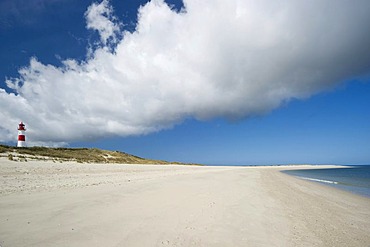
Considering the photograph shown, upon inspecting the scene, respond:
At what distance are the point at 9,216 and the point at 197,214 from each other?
18.2 feet

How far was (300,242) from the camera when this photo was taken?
6055mm

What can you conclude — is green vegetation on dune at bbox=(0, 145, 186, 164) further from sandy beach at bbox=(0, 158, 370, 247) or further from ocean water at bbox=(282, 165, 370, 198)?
ocean water at bbox=(282, 165, 370, 198)

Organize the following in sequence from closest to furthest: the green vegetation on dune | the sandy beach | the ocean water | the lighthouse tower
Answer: the sandy beach < the ocean water < the green vegetation on dune < the lighthouse tower

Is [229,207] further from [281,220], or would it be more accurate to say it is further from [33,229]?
[33,229]

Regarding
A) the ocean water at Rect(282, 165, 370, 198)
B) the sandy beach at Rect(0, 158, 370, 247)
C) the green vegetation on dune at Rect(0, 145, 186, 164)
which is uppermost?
the green vegetation on dune at Rect(0, 145, 186, 164)

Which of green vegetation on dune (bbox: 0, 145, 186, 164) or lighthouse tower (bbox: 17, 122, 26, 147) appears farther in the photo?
lighthouse tower (bbox: 17, 122, 26, 147)

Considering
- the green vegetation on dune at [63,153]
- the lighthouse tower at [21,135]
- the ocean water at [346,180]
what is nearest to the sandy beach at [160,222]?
the ocean water at [346,180]

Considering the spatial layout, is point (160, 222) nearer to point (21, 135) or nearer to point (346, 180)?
point (346, 180)

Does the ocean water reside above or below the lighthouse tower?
below

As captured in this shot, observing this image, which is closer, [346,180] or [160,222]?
[160,222]

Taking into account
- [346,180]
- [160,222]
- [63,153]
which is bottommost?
[346,180]

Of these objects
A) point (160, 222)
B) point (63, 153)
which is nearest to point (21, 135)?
point (63, 153)

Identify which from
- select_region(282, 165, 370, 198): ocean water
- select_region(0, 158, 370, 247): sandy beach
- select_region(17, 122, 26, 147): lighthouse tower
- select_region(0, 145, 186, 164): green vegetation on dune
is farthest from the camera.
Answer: select_region(17, 122, 26, 147): lighthouse tower

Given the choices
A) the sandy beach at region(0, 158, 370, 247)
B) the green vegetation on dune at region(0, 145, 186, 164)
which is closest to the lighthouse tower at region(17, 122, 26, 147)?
the green vegetation on dune at region(0, 145, 186, 164)
